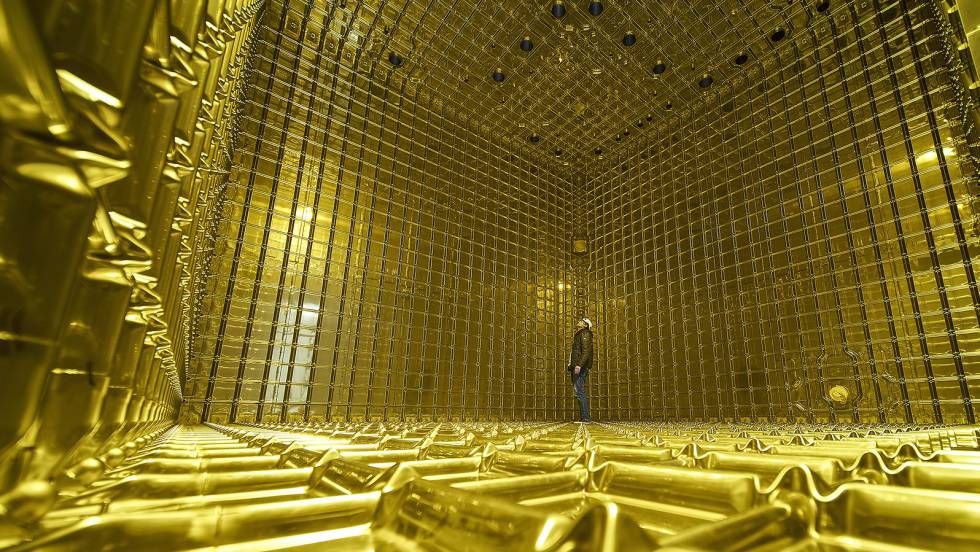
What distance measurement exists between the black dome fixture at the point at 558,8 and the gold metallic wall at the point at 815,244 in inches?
79.0

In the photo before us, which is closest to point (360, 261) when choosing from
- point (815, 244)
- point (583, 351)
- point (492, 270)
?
point (492, 270)

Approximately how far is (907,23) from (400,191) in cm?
444

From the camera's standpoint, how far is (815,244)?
3.69m

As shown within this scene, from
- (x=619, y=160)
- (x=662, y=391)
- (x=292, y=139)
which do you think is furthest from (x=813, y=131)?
(x=292, y=139)

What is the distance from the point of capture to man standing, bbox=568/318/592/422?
4.53m

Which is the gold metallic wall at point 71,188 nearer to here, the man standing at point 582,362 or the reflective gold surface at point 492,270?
the reflective gold surface at point 492,270

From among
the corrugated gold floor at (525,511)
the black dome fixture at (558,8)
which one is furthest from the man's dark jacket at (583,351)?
the corrugated gold floor at (525,511)

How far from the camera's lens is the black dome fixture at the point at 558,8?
12.4 feet

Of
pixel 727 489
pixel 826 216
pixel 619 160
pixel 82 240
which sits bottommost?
pixel 727 489

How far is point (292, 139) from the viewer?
383 centimetres

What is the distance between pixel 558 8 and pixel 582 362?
10.9 ft

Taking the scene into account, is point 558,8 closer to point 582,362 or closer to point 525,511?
point 582,362

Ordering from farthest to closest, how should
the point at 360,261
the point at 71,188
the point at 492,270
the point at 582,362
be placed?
the point at 492,270 < the point at 582,362 < the point at 360,261 < the point at 71,188

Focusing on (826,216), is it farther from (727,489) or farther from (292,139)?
(292,139)
